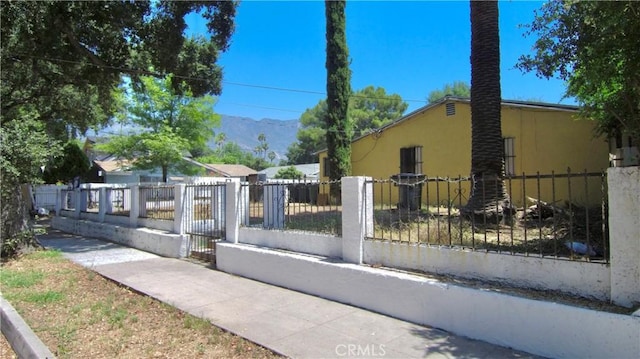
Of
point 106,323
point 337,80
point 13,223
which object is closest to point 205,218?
point 13,223

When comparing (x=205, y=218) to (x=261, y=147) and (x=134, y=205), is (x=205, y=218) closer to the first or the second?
(x=134, y=205)

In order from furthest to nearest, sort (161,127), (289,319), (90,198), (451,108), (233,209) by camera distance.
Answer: (161,127)
(451,108)
(90,198)
(233,209)
(289,319)

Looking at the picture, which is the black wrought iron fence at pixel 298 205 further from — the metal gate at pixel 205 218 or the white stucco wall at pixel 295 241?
the metal gate at pixel 205 218

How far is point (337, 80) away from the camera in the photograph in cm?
2102

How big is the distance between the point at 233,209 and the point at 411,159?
35.5 feet

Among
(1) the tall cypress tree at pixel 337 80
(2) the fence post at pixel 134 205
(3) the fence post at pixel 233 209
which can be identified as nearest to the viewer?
(3) the fence post at pixel 233 209

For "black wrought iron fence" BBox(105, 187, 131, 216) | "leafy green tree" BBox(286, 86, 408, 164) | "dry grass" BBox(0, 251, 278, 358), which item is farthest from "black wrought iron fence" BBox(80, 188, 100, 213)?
"leafy green tree" BBox(286, 86, 408, 164)

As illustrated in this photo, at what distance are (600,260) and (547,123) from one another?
1082 centimetres

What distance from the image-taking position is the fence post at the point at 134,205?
12.5 meters

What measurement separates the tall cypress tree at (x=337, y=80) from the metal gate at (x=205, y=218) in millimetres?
10583

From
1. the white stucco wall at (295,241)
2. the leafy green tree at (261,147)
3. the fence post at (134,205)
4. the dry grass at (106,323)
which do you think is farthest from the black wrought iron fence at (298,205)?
the leafy green tree at (261,147)

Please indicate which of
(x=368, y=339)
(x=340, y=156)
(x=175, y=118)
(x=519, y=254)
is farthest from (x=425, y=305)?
(x=175, y=118)

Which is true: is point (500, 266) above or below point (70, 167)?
below

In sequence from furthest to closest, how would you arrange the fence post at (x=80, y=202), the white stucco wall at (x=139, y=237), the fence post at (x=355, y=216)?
1. the fence post at (x=80, y=202)
2. the white stucco wall at (x=139, y=237)
3. the fence post at (x=355, y=216)
